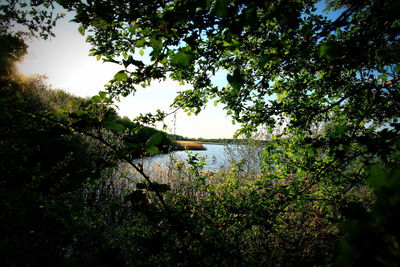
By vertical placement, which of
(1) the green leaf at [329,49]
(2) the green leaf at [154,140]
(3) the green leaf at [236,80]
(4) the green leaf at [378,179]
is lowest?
(4) the green leaf at [378,179]

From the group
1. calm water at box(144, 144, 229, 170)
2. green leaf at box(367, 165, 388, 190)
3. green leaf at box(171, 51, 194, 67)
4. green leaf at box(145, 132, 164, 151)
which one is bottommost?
calm water at box(144, 144, 229, 170)

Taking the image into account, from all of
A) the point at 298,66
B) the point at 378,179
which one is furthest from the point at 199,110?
the point at 378,179

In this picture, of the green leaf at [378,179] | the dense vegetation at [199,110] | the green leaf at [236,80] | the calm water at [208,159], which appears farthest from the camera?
the calm water at [208,159]

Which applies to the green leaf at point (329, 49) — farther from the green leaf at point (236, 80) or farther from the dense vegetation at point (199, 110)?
the green leaf at point (236, 80)

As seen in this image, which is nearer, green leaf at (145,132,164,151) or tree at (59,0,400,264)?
green leaf at (145,132,164,151)

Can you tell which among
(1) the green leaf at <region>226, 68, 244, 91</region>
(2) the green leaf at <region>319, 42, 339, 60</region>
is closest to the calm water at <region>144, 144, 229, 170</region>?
(1) the green leaf at <region>226, 68, 244, 91</region>

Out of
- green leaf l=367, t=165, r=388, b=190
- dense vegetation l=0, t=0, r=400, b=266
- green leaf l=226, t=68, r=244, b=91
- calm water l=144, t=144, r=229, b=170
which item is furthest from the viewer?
calm water l=144, t=144, r=229, b=170

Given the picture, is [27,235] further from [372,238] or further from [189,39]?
[372,238]

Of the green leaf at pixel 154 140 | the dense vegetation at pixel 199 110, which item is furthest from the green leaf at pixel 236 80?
the green leaf at pixel 154 140

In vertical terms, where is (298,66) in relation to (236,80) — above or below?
above

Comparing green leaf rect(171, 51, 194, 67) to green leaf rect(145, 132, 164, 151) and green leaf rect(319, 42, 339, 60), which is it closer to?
green leaf rect(145, 132, 164, 151)

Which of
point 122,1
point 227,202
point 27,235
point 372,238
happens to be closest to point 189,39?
point 122,1

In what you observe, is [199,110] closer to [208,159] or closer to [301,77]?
[301,77]

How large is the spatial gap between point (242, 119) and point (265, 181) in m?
1.08
